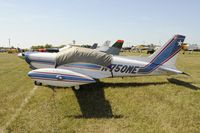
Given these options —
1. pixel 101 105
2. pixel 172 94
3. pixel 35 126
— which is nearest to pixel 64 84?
pixel 101 105

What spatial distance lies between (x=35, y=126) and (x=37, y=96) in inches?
126

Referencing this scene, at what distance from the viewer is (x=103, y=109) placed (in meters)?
7.34

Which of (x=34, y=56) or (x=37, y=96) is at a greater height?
(x=34, y=56)

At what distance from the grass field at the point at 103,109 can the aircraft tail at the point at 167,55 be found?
1190 millimetres

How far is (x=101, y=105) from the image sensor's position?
7.76m

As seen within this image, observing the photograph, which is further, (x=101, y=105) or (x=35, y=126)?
(x=101, y=105)

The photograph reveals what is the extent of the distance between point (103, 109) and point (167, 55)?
216 inches

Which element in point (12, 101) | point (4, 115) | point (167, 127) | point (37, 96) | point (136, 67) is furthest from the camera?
point (136, 67)

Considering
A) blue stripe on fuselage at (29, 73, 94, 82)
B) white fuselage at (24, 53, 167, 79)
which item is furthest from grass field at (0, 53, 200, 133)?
blue stripe on fuselage at (29, 73, 94, 82)

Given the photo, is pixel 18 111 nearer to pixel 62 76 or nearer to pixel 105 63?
pixel 62 76

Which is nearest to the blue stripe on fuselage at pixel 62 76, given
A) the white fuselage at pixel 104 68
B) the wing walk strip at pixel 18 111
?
the wing walk strip at pixel 18 111

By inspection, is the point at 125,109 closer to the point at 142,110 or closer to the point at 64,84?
the point at 142,110

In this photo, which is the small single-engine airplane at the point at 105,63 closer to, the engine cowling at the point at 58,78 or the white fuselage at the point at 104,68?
the white fuselage at the point at 104,68

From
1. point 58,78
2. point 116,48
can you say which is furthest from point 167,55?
point 116,48
